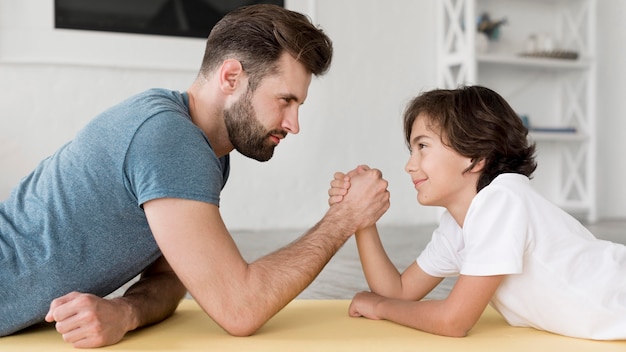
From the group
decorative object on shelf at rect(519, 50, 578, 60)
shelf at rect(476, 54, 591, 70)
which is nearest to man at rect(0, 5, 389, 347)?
shelf at rect(476, 54, 591, 70)

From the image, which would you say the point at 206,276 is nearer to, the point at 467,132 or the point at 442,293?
the point at 467,132

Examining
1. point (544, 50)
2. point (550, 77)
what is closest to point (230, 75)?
point (544, 50)

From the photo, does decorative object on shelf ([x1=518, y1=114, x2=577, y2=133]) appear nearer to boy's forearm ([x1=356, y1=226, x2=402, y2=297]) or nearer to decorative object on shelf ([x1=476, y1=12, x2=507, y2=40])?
decorative object on shelf ([x1=476, y1=12, x2=507, y2=40])

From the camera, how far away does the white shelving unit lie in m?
5.54

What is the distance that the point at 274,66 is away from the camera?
162cm

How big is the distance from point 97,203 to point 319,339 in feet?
1.76

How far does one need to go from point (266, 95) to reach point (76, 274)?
553mm

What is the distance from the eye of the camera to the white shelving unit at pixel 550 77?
5543 mm

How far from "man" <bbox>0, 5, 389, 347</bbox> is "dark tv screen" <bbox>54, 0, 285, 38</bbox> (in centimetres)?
330

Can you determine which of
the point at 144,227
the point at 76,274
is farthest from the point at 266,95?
the point at 76,274

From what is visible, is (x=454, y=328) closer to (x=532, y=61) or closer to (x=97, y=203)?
(x=97, y=203)

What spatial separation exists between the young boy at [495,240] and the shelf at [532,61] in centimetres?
376

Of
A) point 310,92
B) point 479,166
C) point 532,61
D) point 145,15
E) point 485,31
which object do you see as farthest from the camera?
point 485,31

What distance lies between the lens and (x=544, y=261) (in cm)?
150
